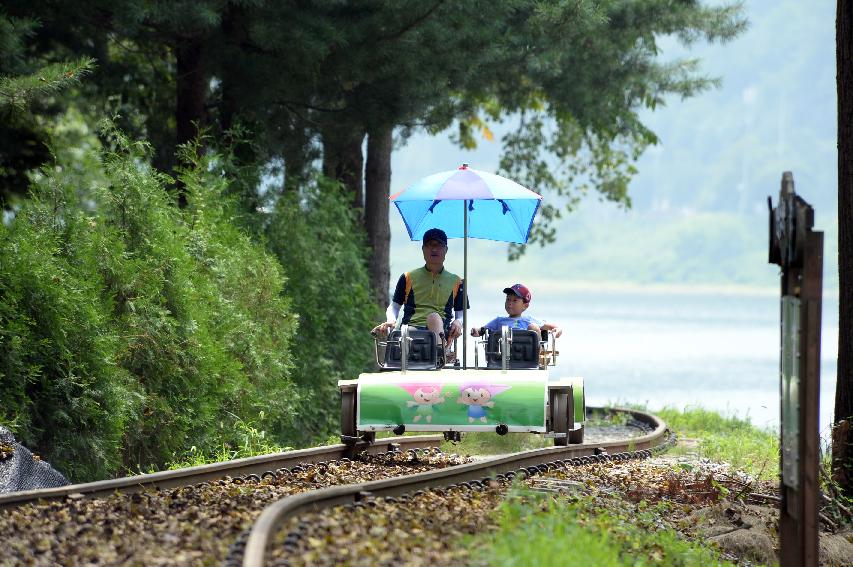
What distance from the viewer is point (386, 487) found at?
8.56 metres

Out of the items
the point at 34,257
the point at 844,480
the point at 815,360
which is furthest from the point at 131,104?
the point at 815,360

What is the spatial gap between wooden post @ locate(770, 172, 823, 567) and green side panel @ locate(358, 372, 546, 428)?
12.0ft

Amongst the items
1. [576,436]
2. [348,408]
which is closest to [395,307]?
[348,408]

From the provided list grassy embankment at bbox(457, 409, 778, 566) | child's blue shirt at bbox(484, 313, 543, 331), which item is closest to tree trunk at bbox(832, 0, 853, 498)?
grassy embankment at bbox(457, 409, 778, 566)

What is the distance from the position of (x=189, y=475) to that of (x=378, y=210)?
13.5 meters

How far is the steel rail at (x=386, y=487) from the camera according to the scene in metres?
6.28

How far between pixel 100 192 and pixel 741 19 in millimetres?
14491

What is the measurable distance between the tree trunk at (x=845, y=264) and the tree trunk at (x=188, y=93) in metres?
9.99

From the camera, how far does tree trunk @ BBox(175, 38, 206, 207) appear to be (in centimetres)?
1811

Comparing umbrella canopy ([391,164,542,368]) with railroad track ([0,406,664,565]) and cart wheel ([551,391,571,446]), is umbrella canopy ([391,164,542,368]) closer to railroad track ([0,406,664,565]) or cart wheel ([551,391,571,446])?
cart wheel ([551,391,571,446])

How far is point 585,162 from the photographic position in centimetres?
2916

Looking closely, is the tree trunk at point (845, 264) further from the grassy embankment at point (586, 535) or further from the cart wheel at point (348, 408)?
the cart wheel at point (348, 408)

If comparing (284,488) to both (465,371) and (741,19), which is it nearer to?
(465,371)

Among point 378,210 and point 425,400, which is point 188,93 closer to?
point 378,210
